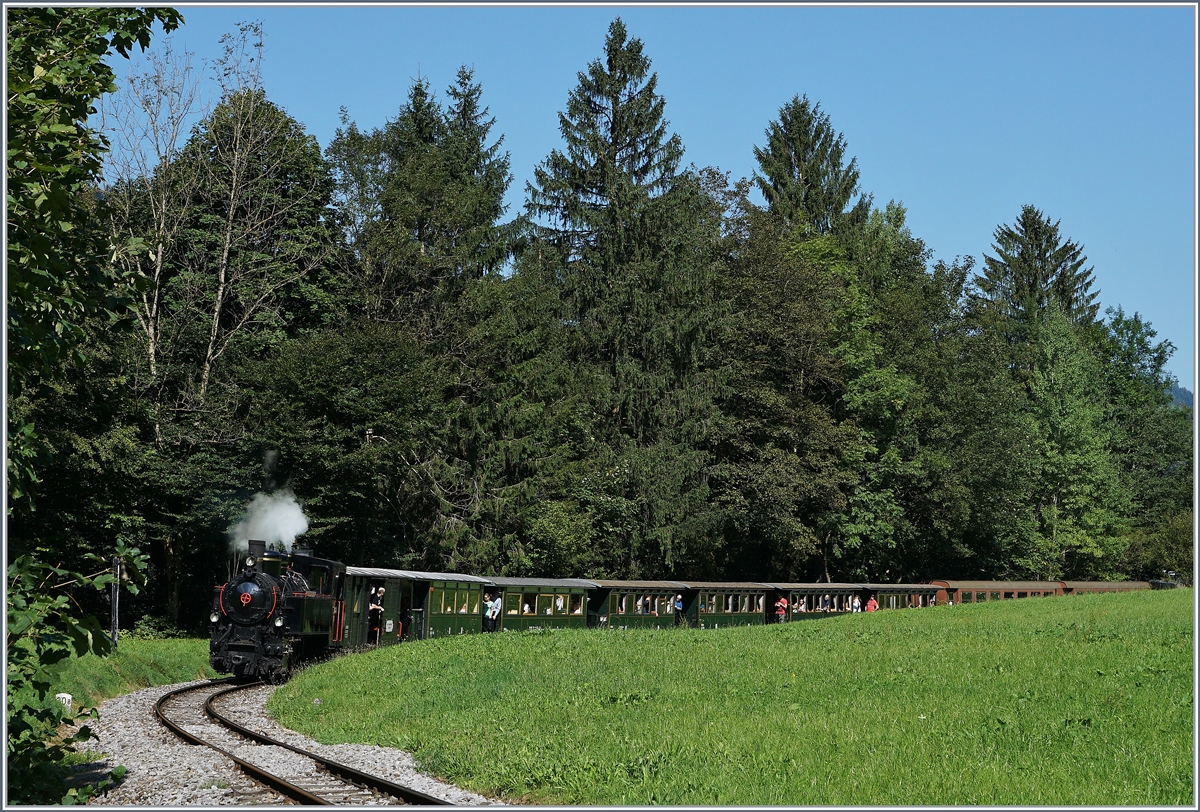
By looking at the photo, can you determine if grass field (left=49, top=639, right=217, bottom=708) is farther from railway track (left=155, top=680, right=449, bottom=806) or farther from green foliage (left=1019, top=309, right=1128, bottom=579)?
green foliage (left=1019, top=309, right=1128, bottom=579)

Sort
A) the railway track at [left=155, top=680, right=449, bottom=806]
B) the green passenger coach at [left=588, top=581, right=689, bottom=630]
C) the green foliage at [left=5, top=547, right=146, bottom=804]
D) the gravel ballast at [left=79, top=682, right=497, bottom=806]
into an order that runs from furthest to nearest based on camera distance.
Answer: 1. the green passenger coach at [left=588, top=581, right=689, bottom=630]
2. the gravel ballast at [left=79, top=682, right=497, bottom=806]
3. the railway track at [left=155, top=680, right=449, bottom=806]
4. the green foliage at [left=5, top=547, right=146, bottom=804]

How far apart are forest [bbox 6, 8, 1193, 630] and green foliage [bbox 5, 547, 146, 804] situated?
23.1 metres

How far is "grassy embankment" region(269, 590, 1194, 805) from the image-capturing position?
10664mm

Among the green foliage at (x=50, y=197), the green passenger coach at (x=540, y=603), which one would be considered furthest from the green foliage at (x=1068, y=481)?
the green foliage at (x=50, y=197)

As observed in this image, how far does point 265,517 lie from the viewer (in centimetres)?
3622

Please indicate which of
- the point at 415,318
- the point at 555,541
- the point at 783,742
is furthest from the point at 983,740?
the point at 415,318

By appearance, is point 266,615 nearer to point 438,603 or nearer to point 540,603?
point 438,603

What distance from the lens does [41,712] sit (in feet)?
26.8

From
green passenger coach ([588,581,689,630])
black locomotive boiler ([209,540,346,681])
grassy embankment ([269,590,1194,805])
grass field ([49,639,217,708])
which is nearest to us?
grassy embankment ([269,590,1194,805])

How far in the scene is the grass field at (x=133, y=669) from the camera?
21031 mm

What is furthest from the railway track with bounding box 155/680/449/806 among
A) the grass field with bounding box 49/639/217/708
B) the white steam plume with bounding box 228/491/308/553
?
the white steam plume with bounding box 228/491/308/553

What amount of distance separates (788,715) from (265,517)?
25.7 meters

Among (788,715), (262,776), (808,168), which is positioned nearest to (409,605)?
(788,715)

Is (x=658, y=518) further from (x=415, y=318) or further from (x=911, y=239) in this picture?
(x=911, y=239)
